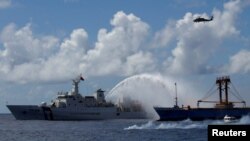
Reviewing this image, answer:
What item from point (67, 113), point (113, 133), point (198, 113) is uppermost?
point (67, 113)

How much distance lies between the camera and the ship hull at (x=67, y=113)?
151 meters

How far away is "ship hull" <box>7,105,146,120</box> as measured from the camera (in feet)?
495

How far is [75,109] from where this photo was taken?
151625 mm

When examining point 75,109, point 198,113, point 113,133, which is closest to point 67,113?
point 75,109

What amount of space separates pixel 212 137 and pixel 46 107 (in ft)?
436

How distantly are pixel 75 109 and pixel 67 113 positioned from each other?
265cm

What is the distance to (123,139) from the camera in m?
72.9

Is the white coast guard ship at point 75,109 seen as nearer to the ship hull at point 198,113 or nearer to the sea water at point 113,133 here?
the ship hull at point 198,113

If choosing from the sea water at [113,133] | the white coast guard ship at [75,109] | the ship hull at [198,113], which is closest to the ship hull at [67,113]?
the white coast guard ship at [75,109]

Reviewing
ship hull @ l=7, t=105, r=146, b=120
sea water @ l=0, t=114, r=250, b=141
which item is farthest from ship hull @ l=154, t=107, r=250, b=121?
sea water @ l=0, t=114, r=250, b=141

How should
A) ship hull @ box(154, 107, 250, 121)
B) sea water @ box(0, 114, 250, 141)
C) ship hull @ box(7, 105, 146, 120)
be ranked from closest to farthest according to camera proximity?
1. sea water @ box(0, 114, 250, 141)
2. ship hull @ box(154, 107, 250, 121)
3. ship hull @ box(7, 105, 146, 120)

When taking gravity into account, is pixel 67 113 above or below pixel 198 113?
above

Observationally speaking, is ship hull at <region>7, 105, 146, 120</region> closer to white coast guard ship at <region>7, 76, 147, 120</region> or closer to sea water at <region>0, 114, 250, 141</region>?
white coast guard ship at <region>7, 76, 147, 120</region>

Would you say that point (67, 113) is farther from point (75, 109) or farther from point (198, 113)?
point (198, 113)
